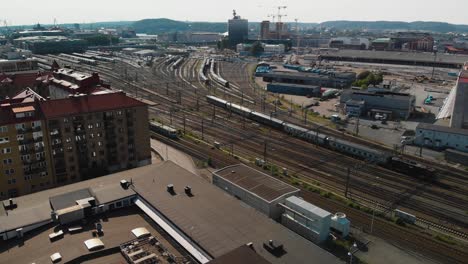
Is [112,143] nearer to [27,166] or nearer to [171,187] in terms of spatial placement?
[27,166]

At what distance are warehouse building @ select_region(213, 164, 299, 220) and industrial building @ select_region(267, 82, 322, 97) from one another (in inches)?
3321

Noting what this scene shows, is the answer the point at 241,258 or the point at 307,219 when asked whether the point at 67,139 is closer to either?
the point at 307,219

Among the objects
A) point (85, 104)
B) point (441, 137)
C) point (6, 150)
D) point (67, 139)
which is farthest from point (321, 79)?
point (6, 150)

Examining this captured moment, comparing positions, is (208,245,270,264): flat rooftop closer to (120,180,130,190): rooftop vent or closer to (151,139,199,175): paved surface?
(120,180,130,190): rooftop vent

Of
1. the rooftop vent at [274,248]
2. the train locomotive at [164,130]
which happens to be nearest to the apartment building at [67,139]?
the train locomotive at [164,130]

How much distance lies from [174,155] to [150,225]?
113 feet

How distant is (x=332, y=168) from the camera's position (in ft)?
219

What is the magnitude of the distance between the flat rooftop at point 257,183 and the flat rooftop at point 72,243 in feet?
49.3

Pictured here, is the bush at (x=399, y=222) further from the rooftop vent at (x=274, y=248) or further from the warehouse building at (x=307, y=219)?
the rooftop vent at (x=274, y=248)

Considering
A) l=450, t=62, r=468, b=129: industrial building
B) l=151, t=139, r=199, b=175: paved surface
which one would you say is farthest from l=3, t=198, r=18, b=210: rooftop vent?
l=450, t=62, r=468, b=129: industrial building

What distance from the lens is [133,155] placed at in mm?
65250

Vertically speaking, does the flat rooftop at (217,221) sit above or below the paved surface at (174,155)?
above

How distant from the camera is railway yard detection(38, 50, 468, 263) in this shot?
4778 cm

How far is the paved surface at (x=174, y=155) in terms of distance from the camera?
220ft
